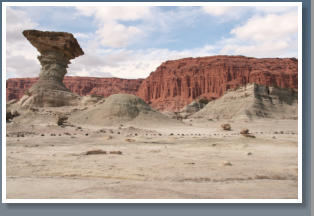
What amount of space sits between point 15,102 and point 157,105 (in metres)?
75.0

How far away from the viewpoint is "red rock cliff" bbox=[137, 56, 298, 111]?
328 ft

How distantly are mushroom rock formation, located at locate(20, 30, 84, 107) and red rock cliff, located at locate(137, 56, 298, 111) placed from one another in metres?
67.4

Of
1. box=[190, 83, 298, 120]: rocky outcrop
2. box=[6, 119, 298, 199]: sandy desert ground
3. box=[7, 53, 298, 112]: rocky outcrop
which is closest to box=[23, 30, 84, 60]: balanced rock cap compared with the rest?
box=[190, 83, 298, 120]: rocky outcrop

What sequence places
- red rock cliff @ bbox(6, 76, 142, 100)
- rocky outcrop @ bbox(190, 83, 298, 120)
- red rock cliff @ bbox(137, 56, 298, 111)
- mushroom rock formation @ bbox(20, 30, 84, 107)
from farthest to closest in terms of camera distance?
1. red rock cliff @ bbox(6, 76, 142, 100)
2. red rock cliff @ bbox(137, 56, 298, 111)
3. rocky outcrop @ bbox(190, 83, 298, 120)
4. mushroom rock formation @ bbox(20, 30, 84, 107)

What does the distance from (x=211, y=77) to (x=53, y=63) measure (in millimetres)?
82049

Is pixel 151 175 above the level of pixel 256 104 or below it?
below

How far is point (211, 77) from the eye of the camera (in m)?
107

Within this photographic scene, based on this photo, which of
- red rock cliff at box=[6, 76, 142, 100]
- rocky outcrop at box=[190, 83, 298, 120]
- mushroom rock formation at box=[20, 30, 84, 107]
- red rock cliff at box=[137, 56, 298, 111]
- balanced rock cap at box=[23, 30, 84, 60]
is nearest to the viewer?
mushroom rock formation at box=[20, 30, 84, 107]

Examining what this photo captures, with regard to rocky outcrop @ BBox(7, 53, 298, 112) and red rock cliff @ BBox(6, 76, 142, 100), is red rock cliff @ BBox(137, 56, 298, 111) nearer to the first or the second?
rocky outcrop @ BBox(7, 53, 298, 112)

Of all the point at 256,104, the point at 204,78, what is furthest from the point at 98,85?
the point at 256,104

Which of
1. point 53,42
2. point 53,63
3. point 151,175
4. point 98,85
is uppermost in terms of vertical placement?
point 98,85

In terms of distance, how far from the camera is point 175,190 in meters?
4.92

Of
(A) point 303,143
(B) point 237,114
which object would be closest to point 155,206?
(A) point 303,143

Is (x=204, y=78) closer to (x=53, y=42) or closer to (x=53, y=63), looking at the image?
(x=53, y=42)
